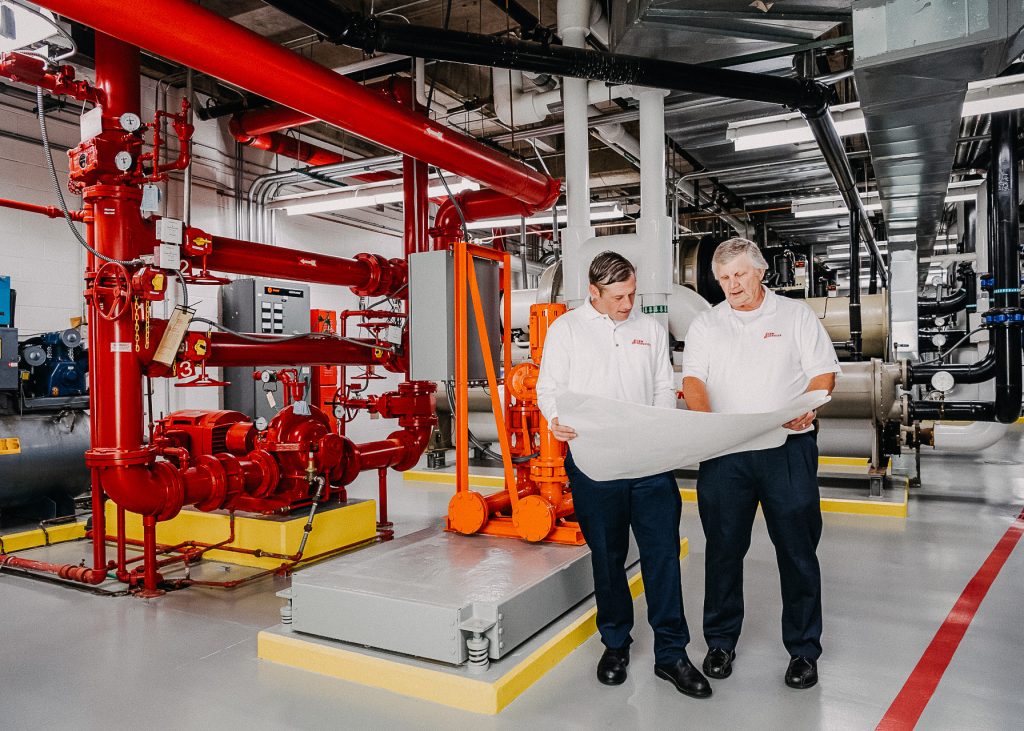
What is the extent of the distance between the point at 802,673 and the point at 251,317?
7229 millimetres

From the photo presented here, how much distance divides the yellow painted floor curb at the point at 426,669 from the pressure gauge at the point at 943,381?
16.2 ft

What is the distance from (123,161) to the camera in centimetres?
376

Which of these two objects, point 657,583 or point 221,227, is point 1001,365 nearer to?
point 657,583

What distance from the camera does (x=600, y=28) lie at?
5.55 metres

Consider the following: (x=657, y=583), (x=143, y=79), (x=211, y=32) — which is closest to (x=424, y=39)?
(x=211, y=32)

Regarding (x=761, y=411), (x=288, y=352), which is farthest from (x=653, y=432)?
(x=288, y=352)

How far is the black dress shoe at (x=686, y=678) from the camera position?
8.66 ft

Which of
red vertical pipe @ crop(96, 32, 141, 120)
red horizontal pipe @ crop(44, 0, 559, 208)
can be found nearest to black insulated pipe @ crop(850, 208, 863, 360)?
red horizontal pipe @ crop(44, 0, 559, 208)

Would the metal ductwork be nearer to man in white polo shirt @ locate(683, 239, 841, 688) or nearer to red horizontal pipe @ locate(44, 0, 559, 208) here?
man in white polo shirt @ locate(683, 239, 841, 688)

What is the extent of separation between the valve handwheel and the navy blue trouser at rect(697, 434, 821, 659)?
3.08 metres

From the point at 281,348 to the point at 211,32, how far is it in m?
2.00

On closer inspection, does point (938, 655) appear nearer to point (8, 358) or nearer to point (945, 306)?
point (8, 358)

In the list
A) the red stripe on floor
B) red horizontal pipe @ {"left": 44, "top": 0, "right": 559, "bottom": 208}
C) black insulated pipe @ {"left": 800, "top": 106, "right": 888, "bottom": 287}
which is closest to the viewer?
the red stripe on floor

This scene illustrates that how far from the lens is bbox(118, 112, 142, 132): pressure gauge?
3.79m
